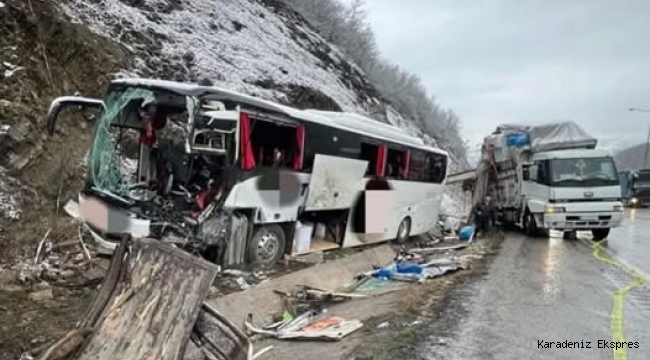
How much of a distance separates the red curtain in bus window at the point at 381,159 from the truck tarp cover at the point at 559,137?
6.95 m

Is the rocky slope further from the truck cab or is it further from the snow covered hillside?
the truck cab

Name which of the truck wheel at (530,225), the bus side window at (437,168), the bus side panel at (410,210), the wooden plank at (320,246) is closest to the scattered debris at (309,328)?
the wooden plank at (320,246)

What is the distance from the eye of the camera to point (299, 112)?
33.7 feet

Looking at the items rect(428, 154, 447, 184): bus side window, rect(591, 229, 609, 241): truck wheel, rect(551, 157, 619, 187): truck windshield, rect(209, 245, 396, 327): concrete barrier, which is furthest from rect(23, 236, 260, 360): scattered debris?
rect(591, 229, 609, 241): truck wheel

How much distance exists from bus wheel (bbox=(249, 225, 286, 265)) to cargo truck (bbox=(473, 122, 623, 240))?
9370mm

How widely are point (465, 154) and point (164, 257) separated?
4791 cm

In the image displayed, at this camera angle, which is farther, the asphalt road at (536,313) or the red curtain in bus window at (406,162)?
the red curtain in bus window at (406,162)

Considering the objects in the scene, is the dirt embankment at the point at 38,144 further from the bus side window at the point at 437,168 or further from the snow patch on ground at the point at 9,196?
the bus side window at the point at 437,168

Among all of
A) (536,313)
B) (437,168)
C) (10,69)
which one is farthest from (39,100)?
(437,168)

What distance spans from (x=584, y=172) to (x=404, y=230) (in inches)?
220

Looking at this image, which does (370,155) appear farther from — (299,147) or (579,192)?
(579,192)

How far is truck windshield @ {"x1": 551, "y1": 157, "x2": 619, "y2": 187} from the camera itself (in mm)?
16047

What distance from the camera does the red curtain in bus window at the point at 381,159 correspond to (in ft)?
43.5

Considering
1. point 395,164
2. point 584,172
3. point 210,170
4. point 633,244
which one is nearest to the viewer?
point 210,170
